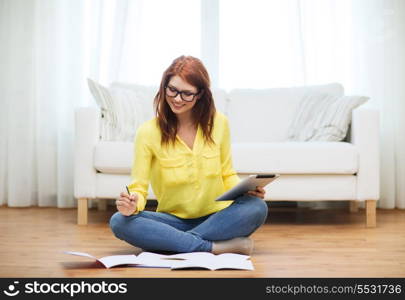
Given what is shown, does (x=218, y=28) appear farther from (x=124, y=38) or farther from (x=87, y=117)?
(x=87, y=117)

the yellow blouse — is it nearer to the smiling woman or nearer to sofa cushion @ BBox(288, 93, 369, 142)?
the smiling woman

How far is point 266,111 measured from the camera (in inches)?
165

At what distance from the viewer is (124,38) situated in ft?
15.0

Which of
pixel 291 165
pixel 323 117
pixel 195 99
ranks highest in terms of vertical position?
pixel 195 99

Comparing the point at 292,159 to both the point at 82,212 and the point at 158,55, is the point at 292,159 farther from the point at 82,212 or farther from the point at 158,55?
the point at 158,55

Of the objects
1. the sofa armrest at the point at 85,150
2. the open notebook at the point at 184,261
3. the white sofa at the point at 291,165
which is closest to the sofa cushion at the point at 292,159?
the white sofa at the point at 291,165

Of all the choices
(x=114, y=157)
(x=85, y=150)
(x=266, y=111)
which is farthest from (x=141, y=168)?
(x=266, y=111)

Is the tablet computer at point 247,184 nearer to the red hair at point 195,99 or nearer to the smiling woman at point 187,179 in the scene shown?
the smiling woman at point 187,179

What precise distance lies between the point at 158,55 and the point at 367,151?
1.71m

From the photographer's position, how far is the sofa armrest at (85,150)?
355 cm

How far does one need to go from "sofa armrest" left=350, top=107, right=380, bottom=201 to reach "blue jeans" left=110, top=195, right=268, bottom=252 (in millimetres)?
1190

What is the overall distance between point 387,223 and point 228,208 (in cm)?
154

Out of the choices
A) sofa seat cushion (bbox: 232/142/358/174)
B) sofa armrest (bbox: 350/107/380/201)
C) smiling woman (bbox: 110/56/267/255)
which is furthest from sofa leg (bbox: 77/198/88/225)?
sofa armrest (bbox: 350/107/380/201)

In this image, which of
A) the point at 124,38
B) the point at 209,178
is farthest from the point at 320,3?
the point at 209,178
